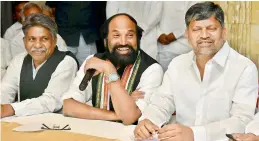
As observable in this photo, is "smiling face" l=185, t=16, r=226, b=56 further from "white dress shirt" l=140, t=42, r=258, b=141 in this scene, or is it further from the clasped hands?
the clasped hands

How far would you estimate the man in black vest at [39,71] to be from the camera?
1.94m

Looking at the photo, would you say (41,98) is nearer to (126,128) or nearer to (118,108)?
(118,108)

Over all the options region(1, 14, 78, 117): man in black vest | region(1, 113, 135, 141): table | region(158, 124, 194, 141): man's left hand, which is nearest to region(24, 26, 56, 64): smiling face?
region(1, 14, 78, 117): man in black vest

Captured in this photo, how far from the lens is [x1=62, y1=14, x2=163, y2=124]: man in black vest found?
1735 mm

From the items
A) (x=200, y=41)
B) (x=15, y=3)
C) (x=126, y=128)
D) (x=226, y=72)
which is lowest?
(x=126, y=128)

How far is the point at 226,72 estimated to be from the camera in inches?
61.3

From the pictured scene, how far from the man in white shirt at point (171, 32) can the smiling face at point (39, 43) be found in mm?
437

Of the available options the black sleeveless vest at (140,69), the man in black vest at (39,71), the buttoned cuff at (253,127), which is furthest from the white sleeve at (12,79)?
the buttoned cuff at (253,127)

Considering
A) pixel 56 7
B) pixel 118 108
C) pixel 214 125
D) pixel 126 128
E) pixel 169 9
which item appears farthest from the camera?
pixel 56 7

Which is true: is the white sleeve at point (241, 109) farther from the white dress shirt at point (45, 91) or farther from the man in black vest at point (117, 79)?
the white dress shirt at point (45, 91)

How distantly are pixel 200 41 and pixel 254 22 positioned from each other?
0.82 ft

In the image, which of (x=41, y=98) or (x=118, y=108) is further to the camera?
(x=41, y=98)

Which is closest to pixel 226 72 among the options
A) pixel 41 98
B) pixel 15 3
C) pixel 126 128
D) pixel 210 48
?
pixel 210 48

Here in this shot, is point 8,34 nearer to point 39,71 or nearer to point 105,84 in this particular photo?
point 39,71
